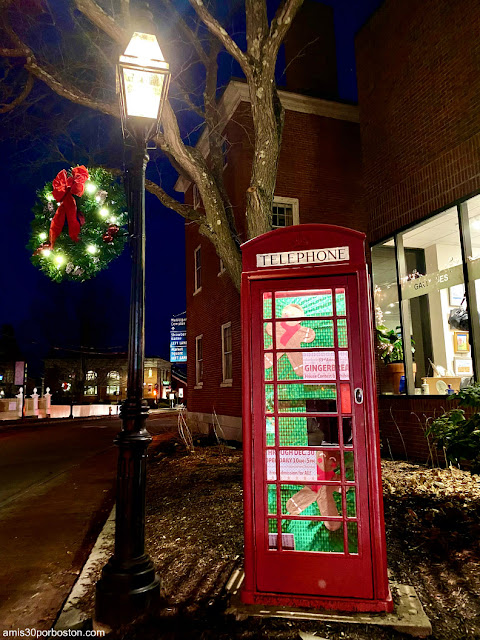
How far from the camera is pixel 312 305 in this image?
374 cm

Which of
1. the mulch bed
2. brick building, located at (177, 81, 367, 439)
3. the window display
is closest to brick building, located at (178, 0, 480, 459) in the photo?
the mulch bed

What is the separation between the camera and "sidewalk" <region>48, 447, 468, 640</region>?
3215mm

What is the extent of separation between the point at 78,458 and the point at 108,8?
11.1 meters

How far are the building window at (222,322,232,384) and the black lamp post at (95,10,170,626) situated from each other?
10.9 meters

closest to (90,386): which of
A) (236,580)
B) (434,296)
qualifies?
(434,296)

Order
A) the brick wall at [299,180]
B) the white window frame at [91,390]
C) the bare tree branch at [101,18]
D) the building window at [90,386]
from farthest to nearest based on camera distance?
the white window frame at [91,390] → the building window at [90,386] → the brick wall at [299,180] → the bare tree branch at [101,18]

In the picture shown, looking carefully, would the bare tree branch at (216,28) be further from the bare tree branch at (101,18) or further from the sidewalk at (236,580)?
the sidewalk at (236,580)

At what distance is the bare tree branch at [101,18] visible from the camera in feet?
23.2

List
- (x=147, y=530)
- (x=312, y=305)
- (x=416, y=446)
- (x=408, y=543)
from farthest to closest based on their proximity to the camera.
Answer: (x=416, y=446), (x=147, y=530), (x=408, y=543), (x=312, y=305)

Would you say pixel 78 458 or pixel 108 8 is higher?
pixel 108 8

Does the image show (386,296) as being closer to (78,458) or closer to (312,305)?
(312,305)

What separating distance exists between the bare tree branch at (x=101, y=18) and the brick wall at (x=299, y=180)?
22.4 ft

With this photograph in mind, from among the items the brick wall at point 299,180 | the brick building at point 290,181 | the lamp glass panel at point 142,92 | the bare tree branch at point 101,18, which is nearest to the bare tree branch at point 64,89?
the bare tree branch at point 101,18

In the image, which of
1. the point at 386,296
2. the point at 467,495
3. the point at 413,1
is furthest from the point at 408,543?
the point at 413,1
